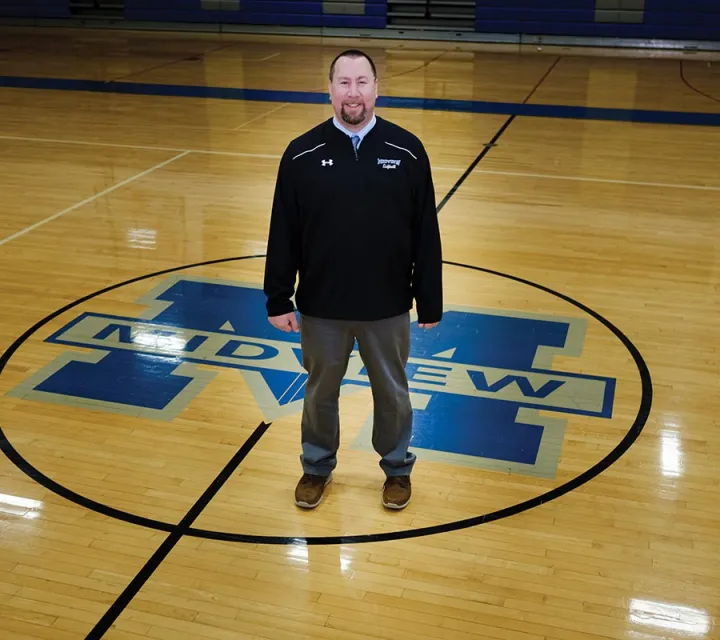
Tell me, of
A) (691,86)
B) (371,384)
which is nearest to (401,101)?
(691,86)

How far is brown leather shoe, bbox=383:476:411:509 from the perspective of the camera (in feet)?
11.3

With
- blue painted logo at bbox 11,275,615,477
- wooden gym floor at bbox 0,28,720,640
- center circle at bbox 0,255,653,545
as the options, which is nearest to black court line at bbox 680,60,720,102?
wooden gym floor at bbox 0,28,720,640

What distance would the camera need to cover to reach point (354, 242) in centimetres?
306

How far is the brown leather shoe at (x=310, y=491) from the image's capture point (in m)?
3.44

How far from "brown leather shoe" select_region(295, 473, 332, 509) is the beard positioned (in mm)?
1357

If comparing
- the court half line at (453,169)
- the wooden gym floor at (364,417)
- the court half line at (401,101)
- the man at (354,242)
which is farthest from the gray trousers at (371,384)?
the court half line at (401,101)

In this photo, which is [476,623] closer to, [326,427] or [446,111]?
[326,427]

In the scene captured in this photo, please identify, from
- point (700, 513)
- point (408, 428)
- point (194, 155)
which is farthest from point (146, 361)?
point (194, 155)

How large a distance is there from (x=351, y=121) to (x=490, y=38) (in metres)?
13.8

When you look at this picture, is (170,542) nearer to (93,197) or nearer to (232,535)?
(232,535)

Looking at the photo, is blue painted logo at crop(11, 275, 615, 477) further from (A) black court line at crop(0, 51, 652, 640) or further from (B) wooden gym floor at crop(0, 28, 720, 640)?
(A) black court line at crop(0, 51, 652, 640)

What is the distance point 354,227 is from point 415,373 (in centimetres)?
157

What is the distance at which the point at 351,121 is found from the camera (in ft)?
9.76

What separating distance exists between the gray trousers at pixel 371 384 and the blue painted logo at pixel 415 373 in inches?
15.3
